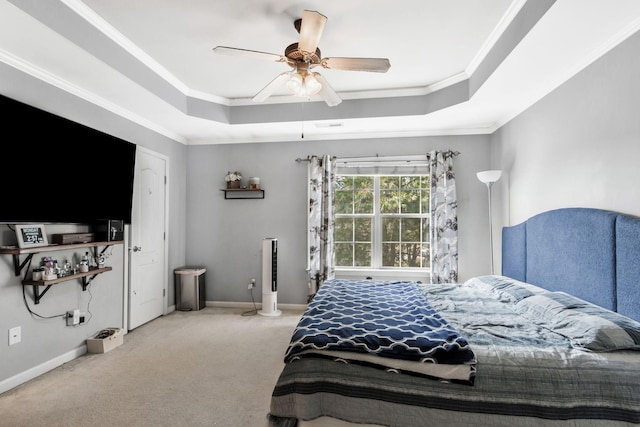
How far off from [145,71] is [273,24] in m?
1.40

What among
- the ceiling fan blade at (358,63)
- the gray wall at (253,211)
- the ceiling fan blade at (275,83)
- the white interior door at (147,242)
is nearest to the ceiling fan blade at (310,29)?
the ceiling fan blade at (358,63)

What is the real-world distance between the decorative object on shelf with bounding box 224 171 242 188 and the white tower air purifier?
0.97 meters

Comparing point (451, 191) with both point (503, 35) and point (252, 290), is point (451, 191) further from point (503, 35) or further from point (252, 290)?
point (252, 290)

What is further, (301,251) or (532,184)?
(301,251)

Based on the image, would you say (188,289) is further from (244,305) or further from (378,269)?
(378,269)

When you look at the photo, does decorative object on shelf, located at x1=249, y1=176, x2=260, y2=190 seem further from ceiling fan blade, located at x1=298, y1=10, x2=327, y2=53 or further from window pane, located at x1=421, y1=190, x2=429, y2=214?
ceiling fan blade, located at x1=298, y1=10, x2=327, y2=53

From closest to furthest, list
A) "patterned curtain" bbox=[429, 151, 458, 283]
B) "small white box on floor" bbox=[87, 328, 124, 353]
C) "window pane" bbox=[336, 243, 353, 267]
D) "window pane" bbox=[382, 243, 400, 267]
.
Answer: "small white box on floor" bbox=[87, 328, 124, 353] < "patterned curtain" bbox=[429, 151, 458, 283] < "window pane" bbox=[382, 243, 400, 267] < "window pane" bbox=[336, 243, 353, 267]

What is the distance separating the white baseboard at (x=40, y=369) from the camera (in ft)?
7.89

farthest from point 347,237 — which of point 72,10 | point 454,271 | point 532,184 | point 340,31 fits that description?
point 72,10

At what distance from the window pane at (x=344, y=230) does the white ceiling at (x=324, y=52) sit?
4.48 feet

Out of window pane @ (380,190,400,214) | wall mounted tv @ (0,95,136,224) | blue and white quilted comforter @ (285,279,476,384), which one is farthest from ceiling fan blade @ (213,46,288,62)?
window pane @ (380,190,400,214)

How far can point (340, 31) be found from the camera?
8.55 feet

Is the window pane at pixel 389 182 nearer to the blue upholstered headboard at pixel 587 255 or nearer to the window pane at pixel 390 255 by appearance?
the window pane at pixel 390 255

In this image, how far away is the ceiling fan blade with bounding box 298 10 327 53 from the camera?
1.91 meters
